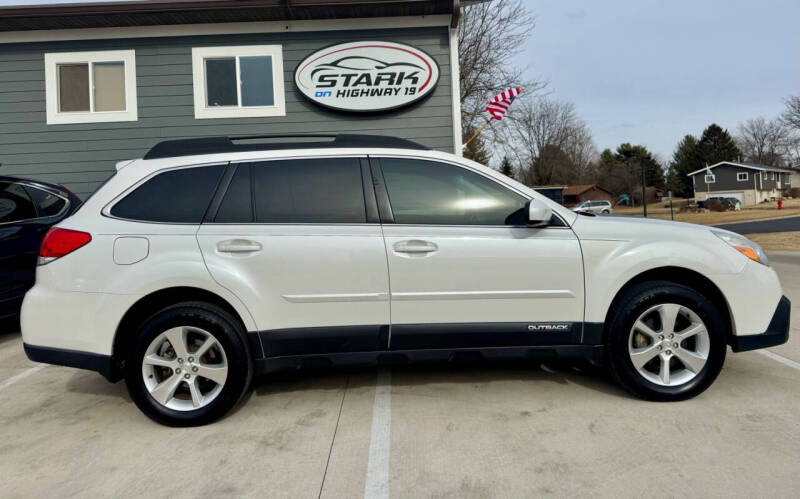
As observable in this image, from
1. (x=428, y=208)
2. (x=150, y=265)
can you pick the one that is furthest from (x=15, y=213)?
(x=428, y=208)

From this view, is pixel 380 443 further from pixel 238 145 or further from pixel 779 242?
pixel 779 242

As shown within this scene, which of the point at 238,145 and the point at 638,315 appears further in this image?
the point at 238,145

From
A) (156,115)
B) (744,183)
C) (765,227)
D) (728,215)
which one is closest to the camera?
(156,115)

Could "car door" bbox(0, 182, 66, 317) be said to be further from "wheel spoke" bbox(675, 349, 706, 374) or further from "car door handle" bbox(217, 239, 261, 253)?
"wheel spoke" bbox(675, 349, 706, 374)

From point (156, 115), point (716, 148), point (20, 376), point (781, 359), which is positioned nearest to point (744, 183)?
point (716, 148)

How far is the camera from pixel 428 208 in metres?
3.38

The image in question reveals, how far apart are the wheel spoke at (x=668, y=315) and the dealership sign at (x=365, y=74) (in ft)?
20.2

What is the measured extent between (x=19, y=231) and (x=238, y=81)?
14.8 feet

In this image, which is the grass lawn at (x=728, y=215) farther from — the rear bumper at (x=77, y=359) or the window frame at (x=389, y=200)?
the rear bumper at (x=77, y=359)

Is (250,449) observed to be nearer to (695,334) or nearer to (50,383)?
(50,383)

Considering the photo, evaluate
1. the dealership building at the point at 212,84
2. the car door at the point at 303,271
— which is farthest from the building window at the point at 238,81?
the car door at the point at 303,271

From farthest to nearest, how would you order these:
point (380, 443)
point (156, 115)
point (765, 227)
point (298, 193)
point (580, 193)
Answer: point (580, 193)
point (765, 227)
point (156, 115)
point (298, 193)
point (380, 443)

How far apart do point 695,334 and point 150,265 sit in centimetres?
346

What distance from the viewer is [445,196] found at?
3.43m
